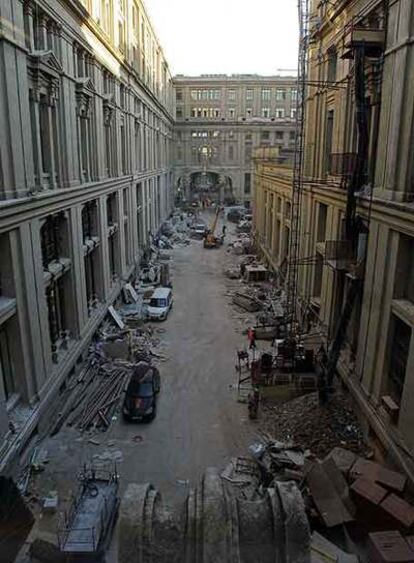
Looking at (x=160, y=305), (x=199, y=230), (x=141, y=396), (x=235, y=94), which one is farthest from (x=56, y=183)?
(x=235, y=94)

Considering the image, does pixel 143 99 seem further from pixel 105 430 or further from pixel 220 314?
pixel 105 430

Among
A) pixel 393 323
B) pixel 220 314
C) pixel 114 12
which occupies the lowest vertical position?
pixel 220 314

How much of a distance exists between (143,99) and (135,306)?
1925cm

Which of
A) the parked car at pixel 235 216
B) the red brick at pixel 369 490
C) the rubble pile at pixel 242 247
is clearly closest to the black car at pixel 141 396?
the red brick at pixel 369 490

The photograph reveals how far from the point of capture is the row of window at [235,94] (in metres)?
70.0

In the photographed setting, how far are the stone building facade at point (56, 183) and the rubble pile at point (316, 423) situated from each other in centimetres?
735

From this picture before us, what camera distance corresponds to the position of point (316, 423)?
44.4 ft

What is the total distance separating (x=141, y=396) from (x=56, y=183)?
7.90 metres

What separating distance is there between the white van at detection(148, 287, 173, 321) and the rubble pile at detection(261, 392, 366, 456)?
1045 cm

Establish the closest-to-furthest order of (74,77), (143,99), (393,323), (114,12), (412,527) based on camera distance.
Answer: (412,527) → (393,323) → (74,77) → (114,12) → (143,99)

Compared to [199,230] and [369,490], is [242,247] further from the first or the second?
[369,490]

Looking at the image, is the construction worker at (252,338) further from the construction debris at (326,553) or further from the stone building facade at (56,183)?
the construction debris at (326,553)

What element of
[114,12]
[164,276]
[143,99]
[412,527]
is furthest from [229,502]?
[143,99]

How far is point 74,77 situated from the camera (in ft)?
54.5
